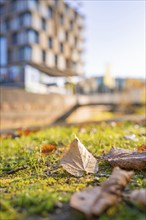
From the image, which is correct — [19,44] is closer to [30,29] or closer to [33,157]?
[30,29]

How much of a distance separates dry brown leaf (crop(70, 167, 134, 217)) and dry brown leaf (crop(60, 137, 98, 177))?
21.8 inches

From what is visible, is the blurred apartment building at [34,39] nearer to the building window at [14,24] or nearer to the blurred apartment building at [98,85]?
the building window at [14,24]

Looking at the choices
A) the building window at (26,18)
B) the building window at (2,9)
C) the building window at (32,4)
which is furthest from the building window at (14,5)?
the building window at (32,4)

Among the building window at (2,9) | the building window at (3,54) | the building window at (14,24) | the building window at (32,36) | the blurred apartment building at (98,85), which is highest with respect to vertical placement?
the building window at (2,9)

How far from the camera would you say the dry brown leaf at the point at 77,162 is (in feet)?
6.41

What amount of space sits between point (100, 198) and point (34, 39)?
133 ft

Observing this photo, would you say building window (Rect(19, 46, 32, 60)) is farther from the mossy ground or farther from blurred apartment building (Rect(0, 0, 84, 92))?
the mossy ground

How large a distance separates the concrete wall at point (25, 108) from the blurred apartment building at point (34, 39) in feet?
55.0

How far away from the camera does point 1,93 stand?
11211 millimetres

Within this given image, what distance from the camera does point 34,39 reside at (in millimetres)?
40500

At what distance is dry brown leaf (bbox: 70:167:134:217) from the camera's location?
1.19m

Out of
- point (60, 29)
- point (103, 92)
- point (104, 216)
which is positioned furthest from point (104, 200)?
point (103, 92)

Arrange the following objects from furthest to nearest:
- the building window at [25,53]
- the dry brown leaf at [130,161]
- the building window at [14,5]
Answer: the building window at [14,5]
the building window at [25,53]
the dry brown leaf at [130,161]

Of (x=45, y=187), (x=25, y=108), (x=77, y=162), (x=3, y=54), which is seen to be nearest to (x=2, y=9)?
(x=3, y=54)
